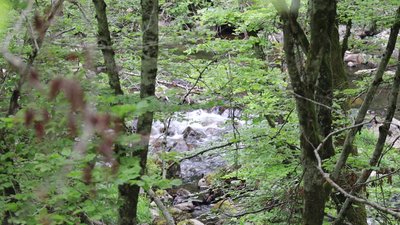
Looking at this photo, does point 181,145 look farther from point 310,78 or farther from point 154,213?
point 310,78

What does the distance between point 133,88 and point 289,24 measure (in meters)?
3.15

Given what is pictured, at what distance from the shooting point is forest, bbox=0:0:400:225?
1.83m

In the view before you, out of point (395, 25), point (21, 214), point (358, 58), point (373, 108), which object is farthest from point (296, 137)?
point (358, 58)

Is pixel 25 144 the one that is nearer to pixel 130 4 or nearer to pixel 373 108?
pixel 130 4

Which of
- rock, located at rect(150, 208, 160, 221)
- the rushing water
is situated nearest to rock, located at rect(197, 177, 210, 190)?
the rushing water

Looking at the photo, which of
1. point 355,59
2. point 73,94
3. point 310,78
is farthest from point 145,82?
point 355,59

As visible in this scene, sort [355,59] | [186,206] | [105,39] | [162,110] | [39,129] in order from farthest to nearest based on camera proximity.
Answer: [355,59]
[186,206]
[105,39]
[162,110]
[39,129]

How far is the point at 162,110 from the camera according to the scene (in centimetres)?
262

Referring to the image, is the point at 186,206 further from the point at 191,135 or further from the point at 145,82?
the point at 145,82

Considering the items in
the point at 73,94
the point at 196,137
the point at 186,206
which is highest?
the point at 73,94

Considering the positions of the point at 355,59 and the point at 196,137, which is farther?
the point at 355,59

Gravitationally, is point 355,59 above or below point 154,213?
above

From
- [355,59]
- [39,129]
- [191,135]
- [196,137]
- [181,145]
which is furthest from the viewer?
[355,59]

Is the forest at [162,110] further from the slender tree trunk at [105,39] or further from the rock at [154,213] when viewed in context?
the rock at [154,213]
